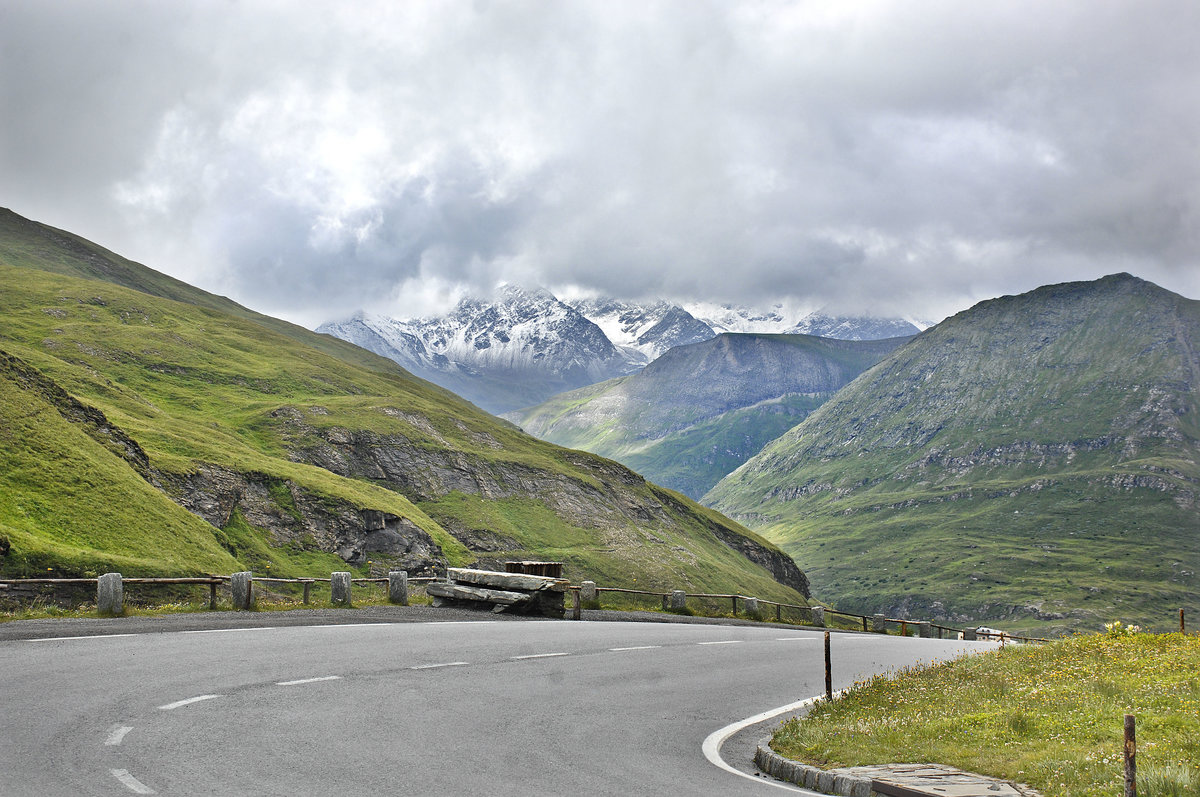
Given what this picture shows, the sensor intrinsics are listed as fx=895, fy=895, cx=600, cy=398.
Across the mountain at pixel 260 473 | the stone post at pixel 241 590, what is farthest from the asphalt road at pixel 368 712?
the mountain at pixel 260 473

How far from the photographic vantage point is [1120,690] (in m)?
15.4

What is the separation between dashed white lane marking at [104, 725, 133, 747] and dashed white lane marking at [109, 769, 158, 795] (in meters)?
1.38

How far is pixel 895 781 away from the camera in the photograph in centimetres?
1072

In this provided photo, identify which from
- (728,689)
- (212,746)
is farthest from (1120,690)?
(212,746)

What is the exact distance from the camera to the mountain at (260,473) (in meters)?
46.1

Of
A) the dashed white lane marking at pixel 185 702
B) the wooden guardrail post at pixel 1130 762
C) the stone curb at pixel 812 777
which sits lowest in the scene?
the stone curb at pixel 812 777

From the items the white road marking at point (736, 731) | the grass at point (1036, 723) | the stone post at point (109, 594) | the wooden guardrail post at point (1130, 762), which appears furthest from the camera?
the stone post at point (109, 594)

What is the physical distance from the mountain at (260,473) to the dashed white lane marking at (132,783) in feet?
103

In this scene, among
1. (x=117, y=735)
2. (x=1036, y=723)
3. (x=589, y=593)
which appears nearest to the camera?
(x=117, y=735)

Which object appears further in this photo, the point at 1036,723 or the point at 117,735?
the point at 1036,723

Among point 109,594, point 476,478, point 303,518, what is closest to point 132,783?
point 109,594

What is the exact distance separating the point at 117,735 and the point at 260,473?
7193cm

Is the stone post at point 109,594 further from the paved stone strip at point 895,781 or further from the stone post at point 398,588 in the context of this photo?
the paved stone strip at point 895,781

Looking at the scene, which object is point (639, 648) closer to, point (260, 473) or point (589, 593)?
point (589, 593)
